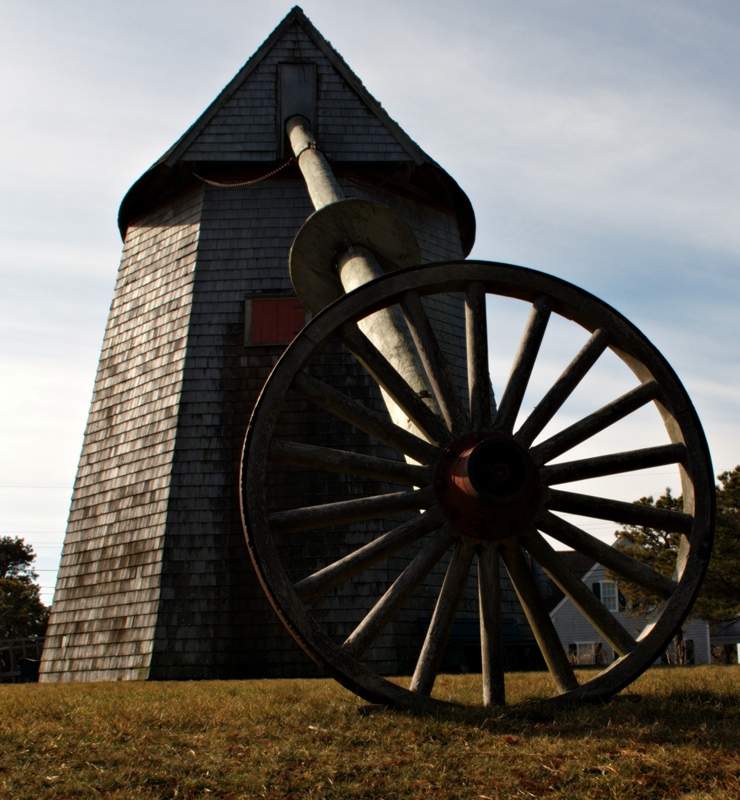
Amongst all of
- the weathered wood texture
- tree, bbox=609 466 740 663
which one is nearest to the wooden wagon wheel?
the weathered wood texture

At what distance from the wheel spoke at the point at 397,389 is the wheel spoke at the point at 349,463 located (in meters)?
0.23

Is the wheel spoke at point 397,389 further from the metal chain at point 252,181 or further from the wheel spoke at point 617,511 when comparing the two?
the metal chain at point 252,181

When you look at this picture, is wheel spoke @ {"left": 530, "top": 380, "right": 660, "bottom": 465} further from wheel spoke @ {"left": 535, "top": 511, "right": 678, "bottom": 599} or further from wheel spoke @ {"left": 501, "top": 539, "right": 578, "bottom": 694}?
wheel spoke @ {"left": 501, "top": 539, "right": 578, "bottom": 694}

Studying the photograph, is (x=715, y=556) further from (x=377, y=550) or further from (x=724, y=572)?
(x=377, y=550)

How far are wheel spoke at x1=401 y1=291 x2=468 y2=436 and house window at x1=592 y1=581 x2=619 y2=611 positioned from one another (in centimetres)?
2496

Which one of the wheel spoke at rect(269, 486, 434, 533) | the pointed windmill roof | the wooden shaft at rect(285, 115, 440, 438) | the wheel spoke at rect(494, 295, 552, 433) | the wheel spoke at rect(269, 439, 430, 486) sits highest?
the pointed windmill roof

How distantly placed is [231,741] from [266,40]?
12481 millimetres

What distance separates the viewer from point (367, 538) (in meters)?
10.4

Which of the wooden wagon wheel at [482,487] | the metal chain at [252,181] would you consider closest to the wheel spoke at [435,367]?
the wooden wagon wheel at [482,487]

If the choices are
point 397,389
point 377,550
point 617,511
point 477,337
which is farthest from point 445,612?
point 477,337

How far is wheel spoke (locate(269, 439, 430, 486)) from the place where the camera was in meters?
4.48

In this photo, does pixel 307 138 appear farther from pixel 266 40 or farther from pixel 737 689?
pixel 737 689

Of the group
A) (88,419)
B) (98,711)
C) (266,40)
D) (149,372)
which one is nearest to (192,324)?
(149,372)

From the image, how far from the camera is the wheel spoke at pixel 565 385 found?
4633 mm
